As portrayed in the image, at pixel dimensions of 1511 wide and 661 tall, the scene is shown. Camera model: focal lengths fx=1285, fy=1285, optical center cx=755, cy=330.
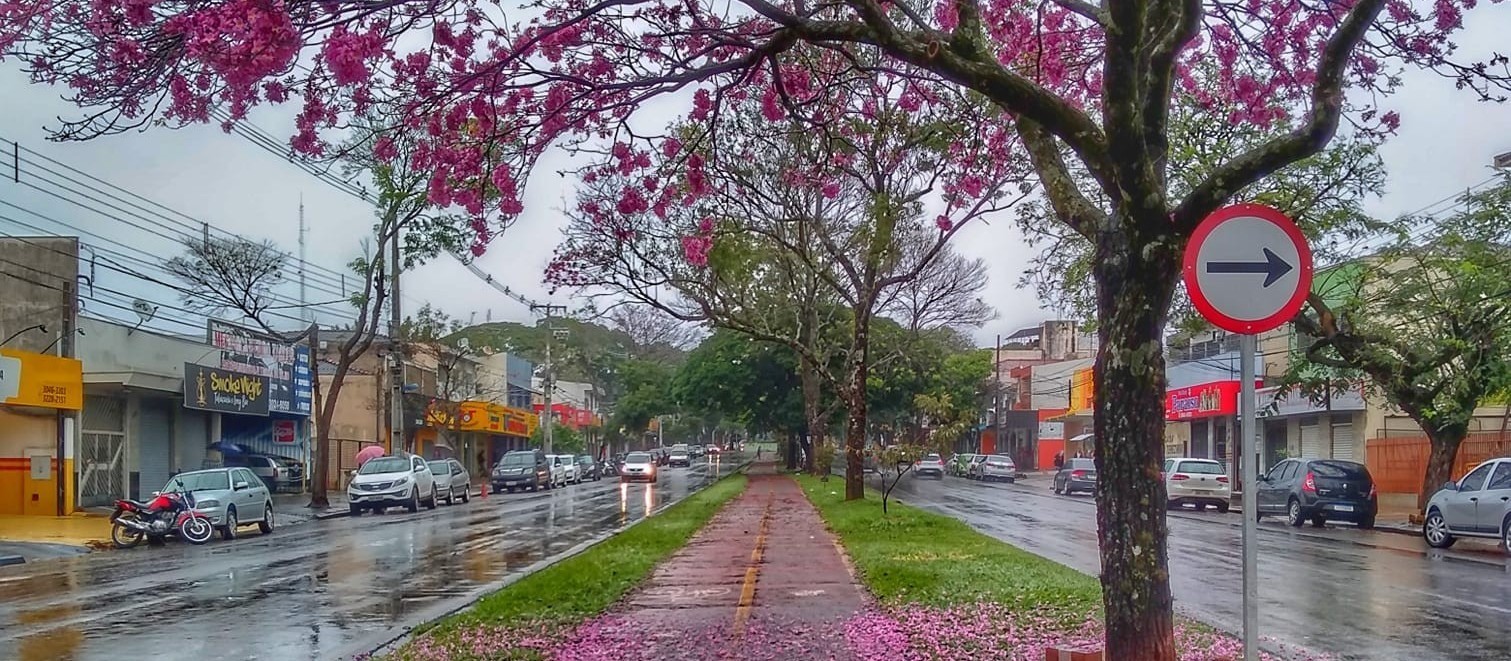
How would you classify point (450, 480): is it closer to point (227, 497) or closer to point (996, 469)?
point (227, 497)

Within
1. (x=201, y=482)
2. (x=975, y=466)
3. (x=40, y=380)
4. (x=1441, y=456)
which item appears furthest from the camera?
(x=975, y=466)

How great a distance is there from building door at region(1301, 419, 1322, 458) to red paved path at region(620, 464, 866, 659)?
28.2 m

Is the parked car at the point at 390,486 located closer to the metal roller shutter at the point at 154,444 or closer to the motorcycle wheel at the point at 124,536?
the metal roller shutter at the point at 154,444

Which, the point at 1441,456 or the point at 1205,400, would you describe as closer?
the point at 1441,456

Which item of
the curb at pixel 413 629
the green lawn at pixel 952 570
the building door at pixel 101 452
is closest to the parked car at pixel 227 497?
the building door at pixel 101 452

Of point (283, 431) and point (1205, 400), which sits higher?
point (1205, 400)

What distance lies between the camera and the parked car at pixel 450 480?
128 ft

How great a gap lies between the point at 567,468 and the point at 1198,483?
106ft

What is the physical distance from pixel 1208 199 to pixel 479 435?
2655 inches

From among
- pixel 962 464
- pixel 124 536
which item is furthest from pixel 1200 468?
pixel 962 464

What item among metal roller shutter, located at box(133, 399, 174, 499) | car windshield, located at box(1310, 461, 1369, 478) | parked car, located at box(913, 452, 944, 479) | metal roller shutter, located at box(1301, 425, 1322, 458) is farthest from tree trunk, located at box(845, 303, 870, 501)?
parked car, located at box(913, 452, 944, 479)

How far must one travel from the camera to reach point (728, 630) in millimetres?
9734

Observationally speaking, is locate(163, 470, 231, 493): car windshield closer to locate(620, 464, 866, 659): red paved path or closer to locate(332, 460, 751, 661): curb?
locate(620, 464, 866, 659): red paved path

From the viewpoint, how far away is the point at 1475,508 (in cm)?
1933
